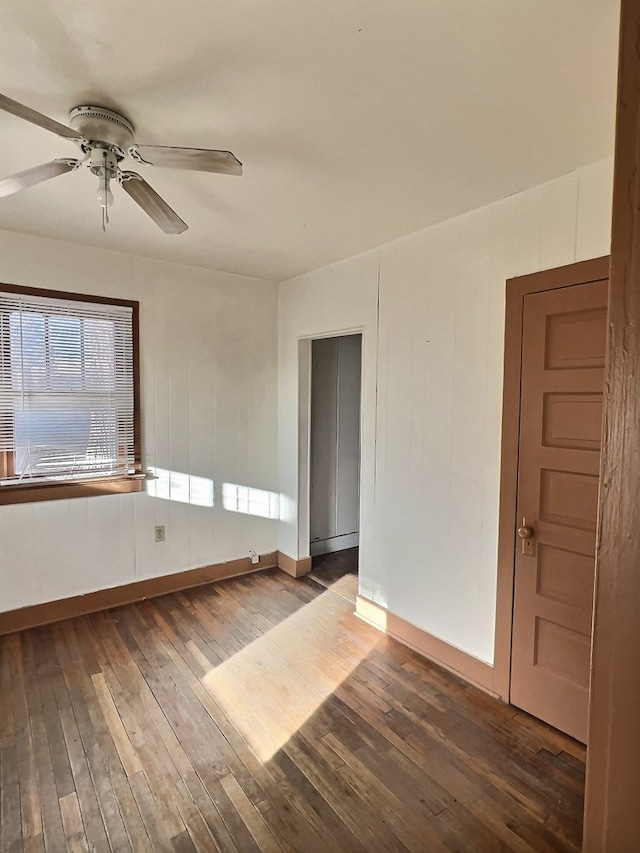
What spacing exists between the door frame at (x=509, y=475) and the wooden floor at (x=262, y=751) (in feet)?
0.82

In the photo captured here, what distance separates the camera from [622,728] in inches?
20.5

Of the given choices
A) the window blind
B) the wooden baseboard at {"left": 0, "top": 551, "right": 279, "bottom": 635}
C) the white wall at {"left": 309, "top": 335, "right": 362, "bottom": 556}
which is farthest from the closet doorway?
the window blind

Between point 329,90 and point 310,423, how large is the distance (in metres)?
2.91

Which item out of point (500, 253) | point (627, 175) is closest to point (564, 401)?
point (500, 253)

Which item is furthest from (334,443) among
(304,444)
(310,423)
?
(304,444)

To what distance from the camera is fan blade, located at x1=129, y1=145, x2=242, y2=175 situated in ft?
5.16

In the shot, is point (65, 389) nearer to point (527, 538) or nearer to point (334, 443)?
point (334, 443)

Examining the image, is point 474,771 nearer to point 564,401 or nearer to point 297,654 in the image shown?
point 297,654

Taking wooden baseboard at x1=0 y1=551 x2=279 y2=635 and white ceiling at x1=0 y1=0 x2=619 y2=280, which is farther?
wooden baseboard at x1=0 y1=551 x2=279 y2=635

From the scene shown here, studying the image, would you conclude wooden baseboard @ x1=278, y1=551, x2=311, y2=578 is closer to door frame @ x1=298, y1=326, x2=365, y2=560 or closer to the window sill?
door frame @ x1=298, y1=326, x2=365, y2=560

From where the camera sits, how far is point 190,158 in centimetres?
162

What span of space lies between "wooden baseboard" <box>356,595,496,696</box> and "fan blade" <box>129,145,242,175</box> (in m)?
2.64

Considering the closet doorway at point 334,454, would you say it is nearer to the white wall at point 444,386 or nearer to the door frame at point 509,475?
the white wall at point 444,386

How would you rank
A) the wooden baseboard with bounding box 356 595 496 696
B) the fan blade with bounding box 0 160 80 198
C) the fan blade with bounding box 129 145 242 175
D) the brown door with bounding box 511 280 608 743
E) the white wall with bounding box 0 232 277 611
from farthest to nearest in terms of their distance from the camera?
the white wall with bounding box 0 232 277 611 → the wooden baseboard with bounding box 356 595 496 696 → the brown door with bounding box 511 280 608 743 → the fan blade with bounding box 0 160 80 198 → the fan blade with bounding box 129 145 242 175
